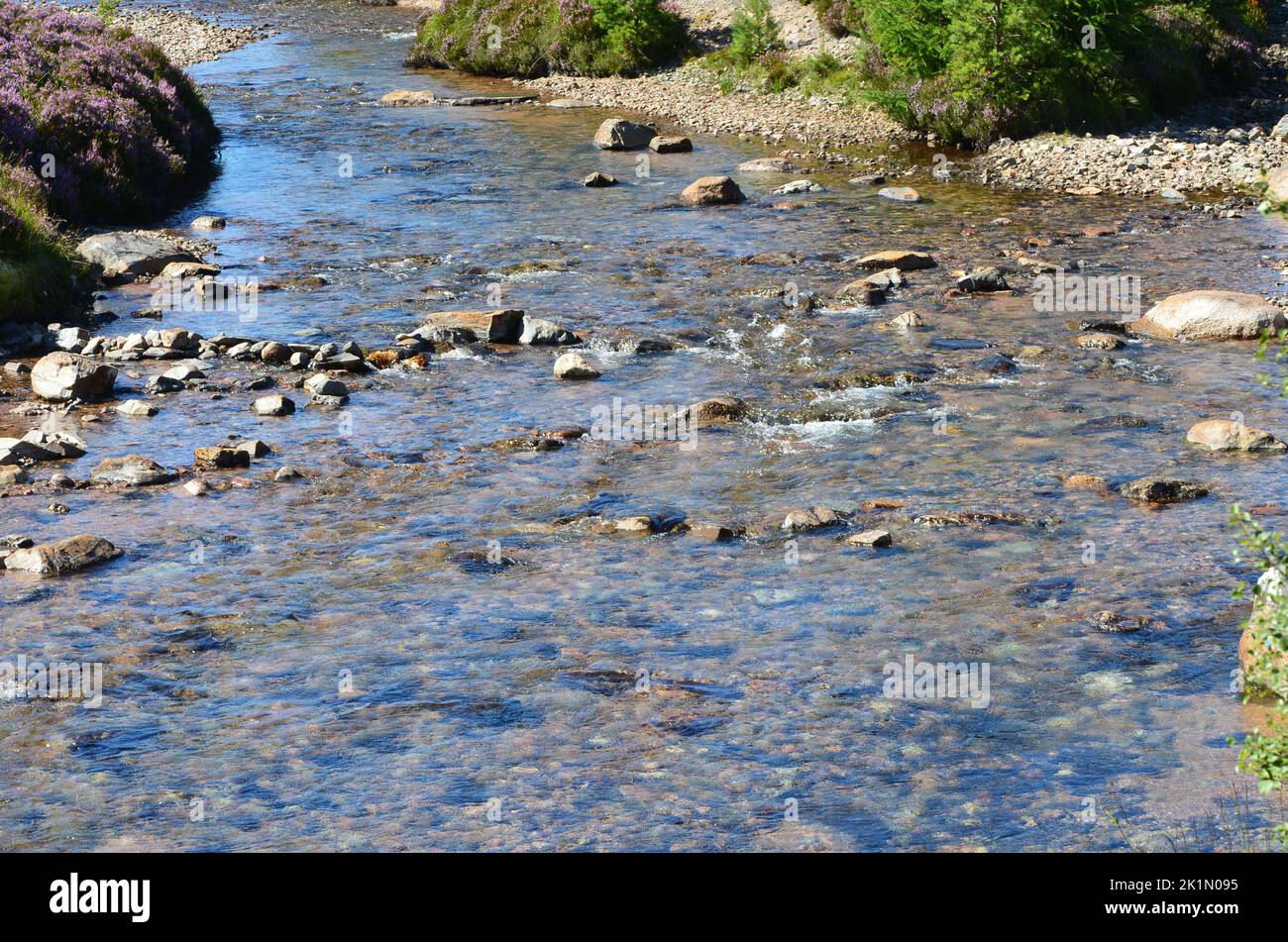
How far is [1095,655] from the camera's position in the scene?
37.1 ft

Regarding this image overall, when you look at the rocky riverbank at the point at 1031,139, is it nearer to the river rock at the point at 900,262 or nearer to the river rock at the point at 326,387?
the river rock at the point at 900,262

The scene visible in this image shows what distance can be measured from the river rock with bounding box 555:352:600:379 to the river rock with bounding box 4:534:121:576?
713 cm

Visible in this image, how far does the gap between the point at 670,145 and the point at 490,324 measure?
14680 millimetres

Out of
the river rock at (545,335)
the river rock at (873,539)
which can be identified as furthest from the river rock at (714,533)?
the river rock at (545,335)

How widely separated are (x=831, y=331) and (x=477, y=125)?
2007 centimetres

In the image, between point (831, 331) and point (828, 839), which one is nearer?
point (828, 839)

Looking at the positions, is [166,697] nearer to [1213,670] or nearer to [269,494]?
[269,494]

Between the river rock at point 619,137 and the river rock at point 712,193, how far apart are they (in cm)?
578

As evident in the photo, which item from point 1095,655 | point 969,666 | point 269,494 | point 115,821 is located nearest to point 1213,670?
point 1095,655

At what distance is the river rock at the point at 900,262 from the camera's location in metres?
23.3

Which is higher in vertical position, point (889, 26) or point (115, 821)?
point (889, 26)

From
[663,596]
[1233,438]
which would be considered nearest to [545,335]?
[663,596]

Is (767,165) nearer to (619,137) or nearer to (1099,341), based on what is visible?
A: (619,137)

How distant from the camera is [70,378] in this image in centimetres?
1823
